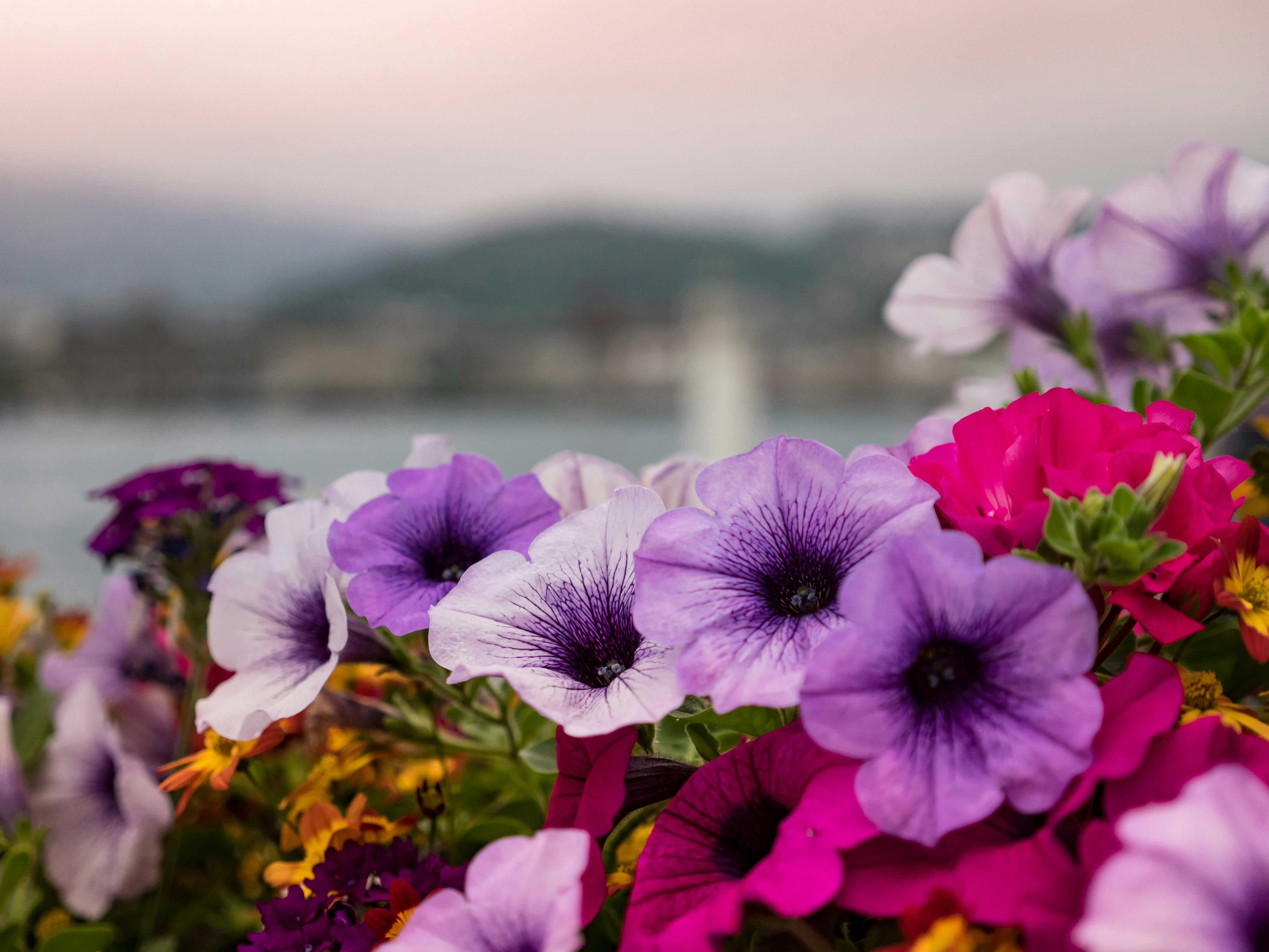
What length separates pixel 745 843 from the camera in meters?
0.24

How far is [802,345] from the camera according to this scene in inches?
84.9

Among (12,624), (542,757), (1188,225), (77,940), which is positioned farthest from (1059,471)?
(12,624)

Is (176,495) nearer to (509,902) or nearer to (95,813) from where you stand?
(95,813)

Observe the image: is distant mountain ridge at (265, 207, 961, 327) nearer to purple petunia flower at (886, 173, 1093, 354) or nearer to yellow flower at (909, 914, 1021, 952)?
purple petunia flower at (886, 173, 1093, 354)

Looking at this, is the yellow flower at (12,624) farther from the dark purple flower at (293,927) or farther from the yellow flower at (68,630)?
the dark purple flower at (293,927)

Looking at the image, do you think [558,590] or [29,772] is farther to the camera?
[29,772]

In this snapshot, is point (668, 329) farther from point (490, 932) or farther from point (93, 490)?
point (490, 932)

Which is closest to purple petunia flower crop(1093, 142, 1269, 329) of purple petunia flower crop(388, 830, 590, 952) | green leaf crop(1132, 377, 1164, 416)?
green leaf crop(1132, 377, 1164, 416)

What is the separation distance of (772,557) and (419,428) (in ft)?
5.84

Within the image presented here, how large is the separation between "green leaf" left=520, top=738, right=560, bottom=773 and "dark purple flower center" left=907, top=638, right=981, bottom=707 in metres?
0.15

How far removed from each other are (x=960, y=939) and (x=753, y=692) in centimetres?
7

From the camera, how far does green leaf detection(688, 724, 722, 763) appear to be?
281 millimetres

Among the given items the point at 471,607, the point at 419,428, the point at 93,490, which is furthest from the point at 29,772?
the point at 419,428

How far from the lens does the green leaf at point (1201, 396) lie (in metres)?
0.38
